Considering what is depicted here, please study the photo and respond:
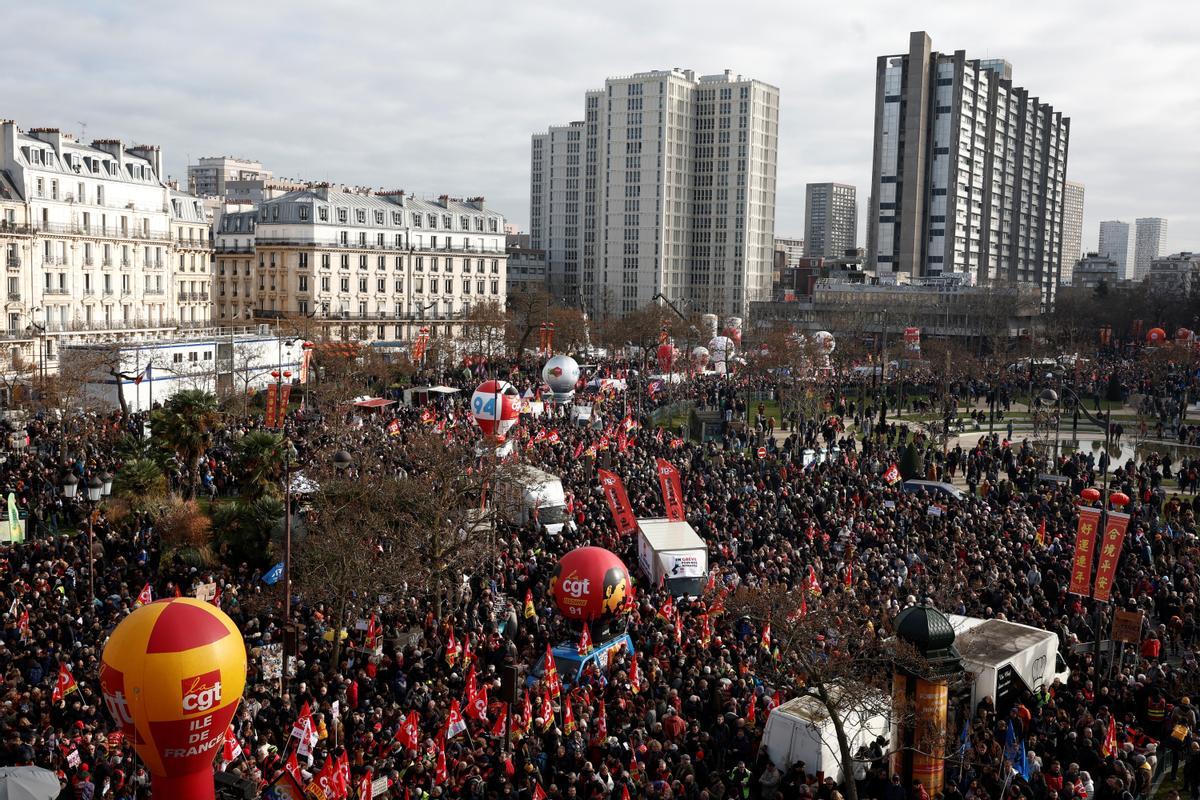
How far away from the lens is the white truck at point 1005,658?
60.7 ft

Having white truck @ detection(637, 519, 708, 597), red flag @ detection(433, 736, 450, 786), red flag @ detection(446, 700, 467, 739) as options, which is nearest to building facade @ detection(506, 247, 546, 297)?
white truck @ detection(637, 519, 708, 597)

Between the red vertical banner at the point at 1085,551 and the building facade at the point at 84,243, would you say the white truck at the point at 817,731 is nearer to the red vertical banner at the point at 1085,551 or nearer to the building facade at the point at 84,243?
the red vertical banner at the point at 1085,551

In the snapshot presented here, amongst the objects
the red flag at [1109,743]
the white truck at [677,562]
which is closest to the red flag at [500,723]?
the white truck at [677,562]

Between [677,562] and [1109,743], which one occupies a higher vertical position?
[677,562]

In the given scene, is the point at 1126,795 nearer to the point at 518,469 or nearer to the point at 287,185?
the point at 518,469

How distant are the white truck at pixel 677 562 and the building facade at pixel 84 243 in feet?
131

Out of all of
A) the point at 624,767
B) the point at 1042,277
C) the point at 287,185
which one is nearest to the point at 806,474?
the point at 624,767

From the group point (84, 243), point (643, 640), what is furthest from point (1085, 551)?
point (84, 243)

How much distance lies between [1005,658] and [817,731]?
4659 mm

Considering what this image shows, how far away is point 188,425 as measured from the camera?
112 feet

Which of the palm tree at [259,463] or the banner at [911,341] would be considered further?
the banner at [911,341]

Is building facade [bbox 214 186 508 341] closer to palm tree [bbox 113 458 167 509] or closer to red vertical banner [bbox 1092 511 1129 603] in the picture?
palm tree [bbox 113 458 167 509]

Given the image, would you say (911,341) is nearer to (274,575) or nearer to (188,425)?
(188,425)

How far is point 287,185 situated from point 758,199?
66.8m
